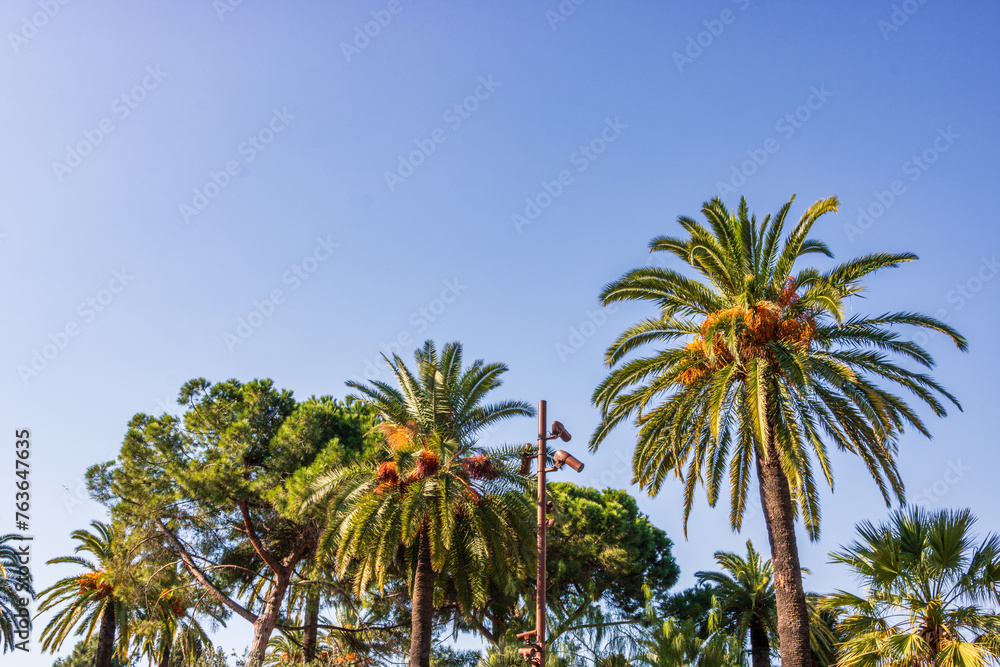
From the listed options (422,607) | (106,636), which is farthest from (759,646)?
(106,636)

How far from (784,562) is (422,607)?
33.6ft

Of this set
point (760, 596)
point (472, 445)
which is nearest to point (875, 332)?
point (472, 445)

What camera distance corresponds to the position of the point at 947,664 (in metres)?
13.3

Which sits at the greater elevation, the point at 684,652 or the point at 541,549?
the point at 541,549

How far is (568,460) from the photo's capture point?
14.3 meters

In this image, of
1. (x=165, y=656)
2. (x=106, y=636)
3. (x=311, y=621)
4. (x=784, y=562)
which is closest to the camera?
(x=784, y=562)

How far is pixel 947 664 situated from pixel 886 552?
2.28 meters

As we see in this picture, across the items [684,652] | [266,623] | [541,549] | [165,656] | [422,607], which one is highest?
[165,656]

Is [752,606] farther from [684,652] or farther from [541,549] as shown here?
[541,549]

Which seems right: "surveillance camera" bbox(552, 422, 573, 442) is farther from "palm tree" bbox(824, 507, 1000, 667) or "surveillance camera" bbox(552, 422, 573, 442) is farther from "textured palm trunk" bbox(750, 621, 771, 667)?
"textured palm trunk" bbox(750, 621, 771, 667)

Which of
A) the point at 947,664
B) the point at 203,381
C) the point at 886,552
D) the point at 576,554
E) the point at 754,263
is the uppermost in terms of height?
the point at 203,381

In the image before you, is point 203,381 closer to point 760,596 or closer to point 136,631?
point 136,631

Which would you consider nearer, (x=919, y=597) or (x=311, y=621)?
(x=919, y=597)

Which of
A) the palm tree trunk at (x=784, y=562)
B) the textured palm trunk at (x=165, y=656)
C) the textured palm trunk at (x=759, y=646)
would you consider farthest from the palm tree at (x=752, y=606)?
the textured palm trunk at (x=165, y=656)
